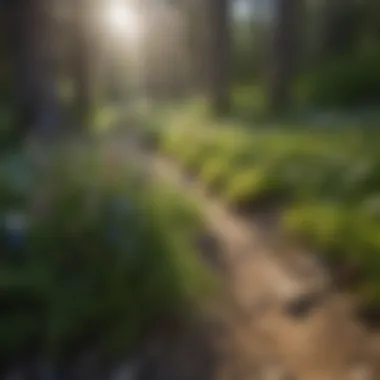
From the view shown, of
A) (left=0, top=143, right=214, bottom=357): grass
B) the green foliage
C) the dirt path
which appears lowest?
the dirt path

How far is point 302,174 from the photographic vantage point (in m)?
2.41

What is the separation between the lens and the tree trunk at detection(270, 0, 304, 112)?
7.75ft

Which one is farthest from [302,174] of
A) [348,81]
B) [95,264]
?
[95,264]

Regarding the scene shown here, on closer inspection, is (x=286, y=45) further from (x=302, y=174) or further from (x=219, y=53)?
(x=302, y=174)

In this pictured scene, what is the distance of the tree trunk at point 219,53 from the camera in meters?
2.48

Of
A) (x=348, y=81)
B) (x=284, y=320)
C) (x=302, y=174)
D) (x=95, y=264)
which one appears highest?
(x=348, y=81)

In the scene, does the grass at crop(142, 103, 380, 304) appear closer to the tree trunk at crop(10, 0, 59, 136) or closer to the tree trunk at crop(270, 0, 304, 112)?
the tree trunk at crop(270, 0, 304, 112)

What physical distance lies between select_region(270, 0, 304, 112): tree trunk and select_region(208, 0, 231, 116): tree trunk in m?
0.20

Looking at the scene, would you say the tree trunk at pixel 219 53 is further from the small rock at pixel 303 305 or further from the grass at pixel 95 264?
the small rock at pixel 303 305

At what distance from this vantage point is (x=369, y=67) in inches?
95.0

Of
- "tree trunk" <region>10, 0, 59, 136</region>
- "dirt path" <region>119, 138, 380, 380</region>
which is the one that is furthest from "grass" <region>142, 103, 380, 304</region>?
"tree trunk" <region>10, 0, 59, 136</region>

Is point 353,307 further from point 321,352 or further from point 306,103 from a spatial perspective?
point 306,103

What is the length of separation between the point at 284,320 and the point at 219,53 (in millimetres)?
1074

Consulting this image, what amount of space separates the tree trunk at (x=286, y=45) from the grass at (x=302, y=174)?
0.64 feet
